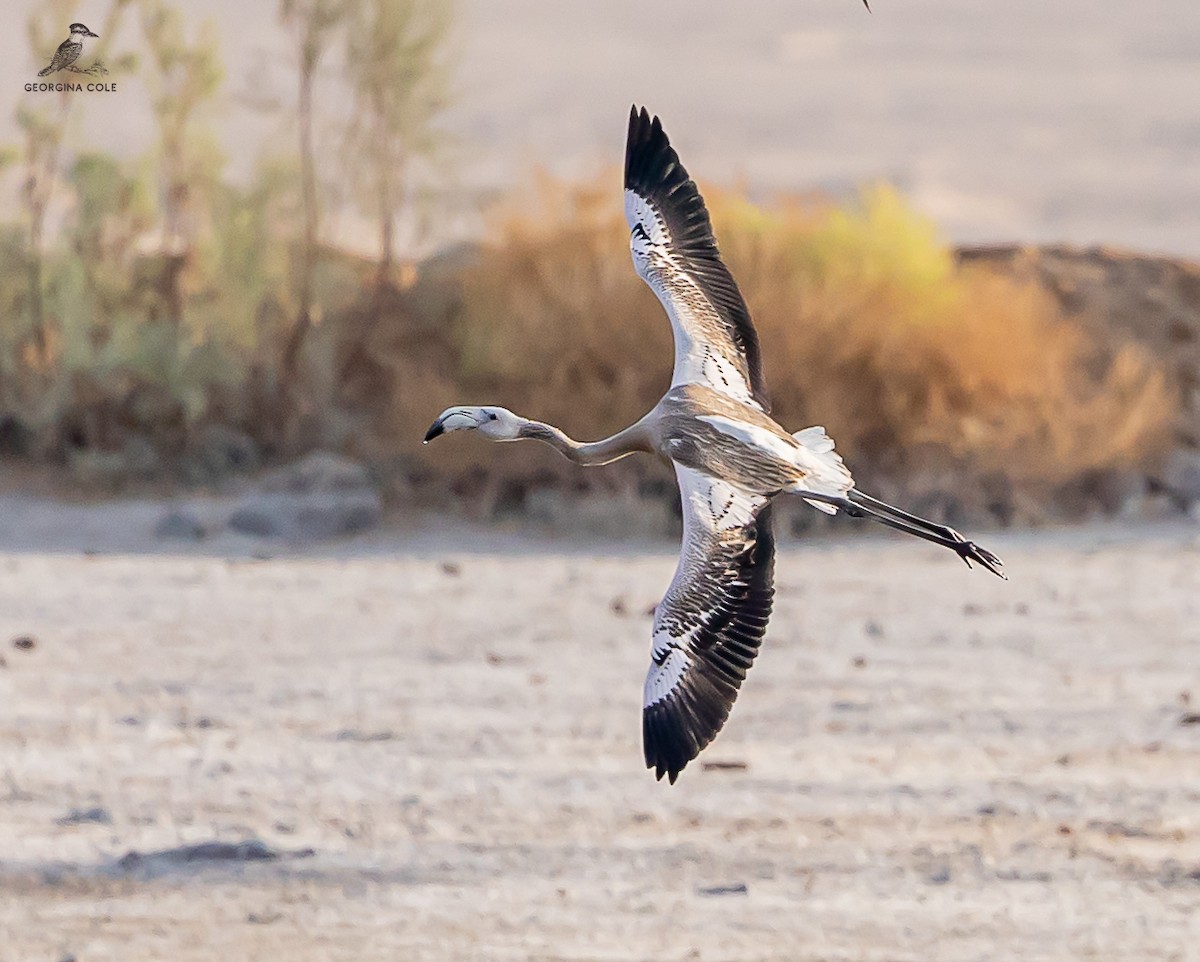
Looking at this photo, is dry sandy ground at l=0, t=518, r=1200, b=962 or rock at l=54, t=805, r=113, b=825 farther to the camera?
rock at l=54, t=805, r=113, b=825

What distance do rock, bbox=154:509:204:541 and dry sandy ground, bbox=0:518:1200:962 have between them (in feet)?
3.55

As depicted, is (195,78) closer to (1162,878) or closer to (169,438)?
(169,438)

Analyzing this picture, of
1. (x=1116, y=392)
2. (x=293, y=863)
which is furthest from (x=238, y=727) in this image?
(x=1116, y=392)

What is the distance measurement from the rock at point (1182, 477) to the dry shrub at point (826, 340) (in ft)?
2.01

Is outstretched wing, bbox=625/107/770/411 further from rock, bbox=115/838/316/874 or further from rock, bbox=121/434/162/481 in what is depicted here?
rock, bbox=121/434/162/481

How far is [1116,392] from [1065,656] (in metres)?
7.20

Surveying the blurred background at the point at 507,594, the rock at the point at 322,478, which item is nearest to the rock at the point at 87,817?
the blurred background at the point at 507,594

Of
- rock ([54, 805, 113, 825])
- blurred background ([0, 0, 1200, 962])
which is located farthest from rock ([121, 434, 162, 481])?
rock ([54, 805, 113, 825])

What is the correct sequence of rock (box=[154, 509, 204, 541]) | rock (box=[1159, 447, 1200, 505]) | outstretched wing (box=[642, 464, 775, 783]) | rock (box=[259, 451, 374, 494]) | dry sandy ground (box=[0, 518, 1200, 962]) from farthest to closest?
rock (box=[1159, 447, 1200, 505]) < rock (box=[259, 451, 374, 494]) < rock (box=[154, 509, 204, 541]) < dry sandy ground (box=[0, 518, 1200, 962]) < outstretched wing (box=[642, 464, 775, 783])

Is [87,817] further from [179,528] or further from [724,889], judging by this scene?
→ [179,528]

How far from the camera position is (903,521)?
3.89 meters

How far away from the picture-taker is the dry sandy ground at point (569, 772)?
749 cm

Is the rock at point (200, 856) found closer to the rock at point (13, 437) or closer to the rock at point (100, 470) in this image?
the rock at point (100, 470)

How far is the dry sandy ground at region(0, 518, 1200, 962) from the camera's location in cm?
749
